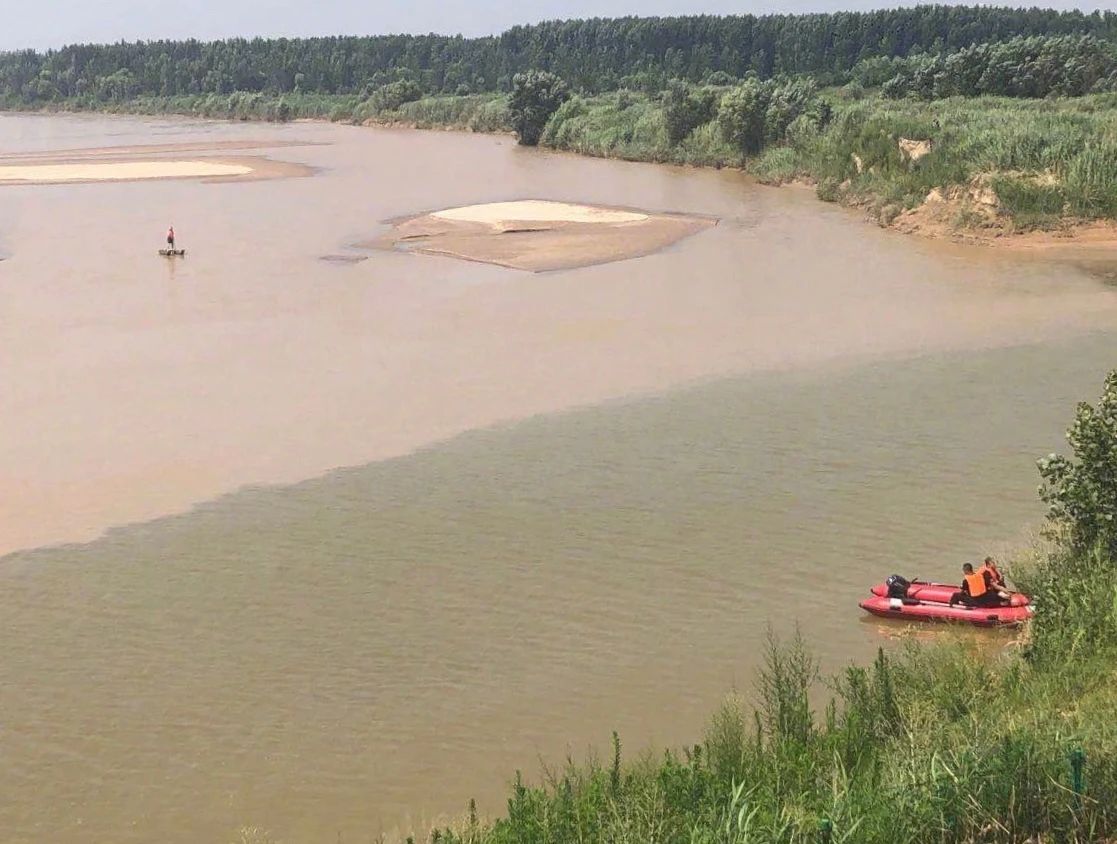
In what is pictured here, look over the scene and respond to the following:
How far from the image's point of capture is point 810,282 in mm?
30828

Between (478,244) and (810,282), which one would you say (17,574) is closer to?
(810,282)

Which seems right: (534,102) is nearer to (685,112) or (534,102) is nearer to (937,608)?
(685,112)

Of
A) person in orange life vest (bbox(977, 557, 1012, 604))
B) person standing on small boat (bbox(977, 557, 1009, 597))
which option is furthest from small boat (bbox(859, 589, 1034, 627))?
person standing on small boat (bbox(977, 557, 1009, 597))

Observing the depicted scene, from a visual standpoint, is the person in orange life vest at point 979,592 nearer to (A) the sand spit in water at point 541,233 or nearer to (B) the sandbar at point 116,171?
(A) the sand spit in water at point 541,233

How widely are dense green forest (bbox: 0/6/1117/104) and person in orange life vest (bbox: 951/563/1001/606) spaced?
78.8 meters

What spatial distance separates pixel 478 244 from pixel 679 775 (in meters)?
30.6

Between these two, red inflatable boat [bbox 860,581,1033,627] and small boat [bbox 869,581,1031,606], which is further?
small boat [bbox 869,581,1031,606]

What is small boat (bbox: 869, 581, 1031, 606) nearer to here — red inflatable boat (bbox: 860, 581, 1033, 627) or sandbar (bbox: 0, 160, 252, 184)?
red inflatable boat (bbox: 860, 581, 1033, 627)

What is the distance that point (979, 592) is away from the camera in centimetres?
1236

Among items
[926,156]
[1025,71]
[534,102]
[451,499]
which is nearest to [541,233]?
[926,156]

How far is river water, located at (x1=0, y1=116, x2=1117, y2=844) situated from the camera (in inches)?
432

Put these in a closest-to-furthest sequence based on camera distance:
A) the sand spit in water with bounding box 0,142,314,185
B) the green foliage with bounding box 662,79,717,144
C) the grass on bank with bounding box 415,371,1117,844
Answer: the grass on bank with bounding box 415,371,1117,844, the sand spit in water with bounding box 0,142,314,185, the green foliage with bounding box 662,79,717,144

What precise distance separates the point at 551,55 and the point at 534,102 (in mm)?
61847

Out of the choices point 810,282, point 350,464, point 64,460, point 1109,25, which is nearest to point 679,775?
point 350,464
